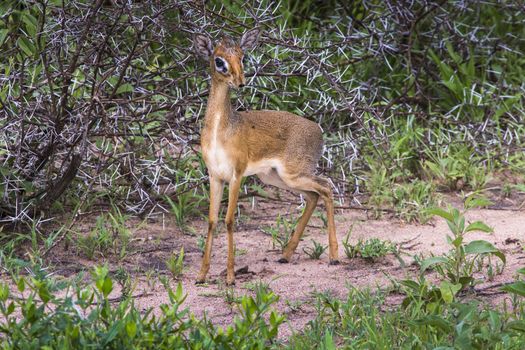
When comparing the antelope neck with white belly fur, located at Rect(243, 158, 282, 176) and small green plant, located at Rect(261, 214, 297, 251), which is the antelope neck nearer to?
white belly fur, located at Rect(243, 158, 282, 176)

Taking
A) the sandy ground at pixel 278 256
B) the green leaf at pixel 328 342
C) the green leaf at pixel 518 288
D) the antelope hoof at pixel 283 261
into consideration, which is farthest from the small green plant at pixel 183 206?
the green leaf at pixel 518 288

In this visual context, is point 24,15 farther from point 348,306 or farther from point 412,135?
point 412,135

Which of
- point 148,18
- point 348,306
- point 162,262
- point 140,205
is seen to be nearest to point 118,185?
point 140,205

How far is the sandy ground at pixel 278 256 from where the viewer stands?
5.02 m

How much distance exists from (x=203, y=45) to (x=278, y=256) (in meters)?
1.31

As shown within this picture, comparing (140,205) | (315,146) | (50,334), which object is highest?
(315,146)

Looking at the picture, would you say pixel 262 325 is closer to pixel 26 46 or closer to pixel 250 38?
pixel 250 38

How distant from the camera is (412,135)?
287 inches

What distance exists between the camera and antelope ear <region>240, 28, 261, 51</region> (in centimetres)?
538

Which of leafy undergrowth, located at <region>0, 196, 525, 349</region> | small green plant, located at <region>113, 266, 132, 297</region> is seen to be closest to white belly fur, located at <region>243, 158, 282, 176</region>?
leafy undergrowth, located at <region>0, 196, 525, 349</region>

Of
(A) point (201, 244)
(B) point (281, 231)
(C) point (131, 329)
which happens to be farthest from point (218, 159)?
(C) point (131, 329)

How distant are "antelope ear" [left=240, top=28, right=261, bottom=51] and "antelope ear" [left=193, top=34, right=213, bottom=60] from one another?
172mm

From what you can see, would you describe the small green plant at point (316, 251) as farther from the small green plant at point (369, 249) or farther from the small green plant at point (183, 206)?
the small green plant at point (183, 206)

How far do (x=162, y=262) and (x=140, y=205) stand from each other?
73 cm
